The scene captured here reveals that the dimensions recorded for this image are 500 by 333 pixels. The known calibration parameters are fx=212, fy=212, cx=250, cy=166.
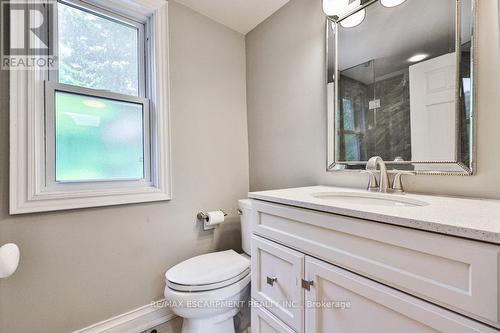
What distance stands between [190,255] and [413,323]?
4.38 feet

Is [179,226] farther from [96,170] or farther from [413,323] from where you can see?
[413,323]

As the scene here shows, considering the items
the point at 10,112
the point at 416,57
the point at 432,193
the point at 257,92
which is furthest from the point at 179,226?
the point at 416,57

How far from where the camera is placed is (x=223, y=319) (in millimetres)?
1148

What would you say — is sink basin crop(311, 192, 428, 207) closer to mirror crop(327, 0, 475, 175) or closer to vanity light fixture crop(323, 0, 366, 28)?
mirror crop(327, 0, 475, 175)

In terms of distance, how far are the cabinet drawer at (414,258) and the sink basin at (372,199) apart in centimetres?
21

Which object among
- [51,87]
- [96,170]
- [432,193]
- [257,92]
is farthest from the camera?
[257,92]

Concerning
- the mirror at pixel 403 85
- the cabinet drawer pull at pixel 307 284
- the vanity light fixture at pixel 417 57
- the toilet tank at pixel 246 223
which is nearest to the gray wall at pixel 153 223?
the toilet tank at pixel 246 223

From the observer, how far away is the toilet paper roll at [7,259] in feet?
2.78

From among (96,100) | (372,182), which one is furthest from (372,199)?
(96,100)

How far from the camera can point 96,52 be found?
4.26 feet

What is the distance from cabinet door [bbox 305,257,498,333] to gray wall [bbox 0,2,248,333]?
1.03 meters

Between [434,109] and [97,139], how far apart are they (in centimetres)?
176

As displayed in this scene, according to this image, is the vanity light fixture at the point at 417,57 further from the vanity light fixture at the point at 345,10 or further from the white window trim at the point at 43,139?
the white window trim at the point at 43,139

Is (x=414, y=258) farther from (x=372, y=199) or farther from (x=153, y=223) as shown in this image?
(x=153, y=223)
